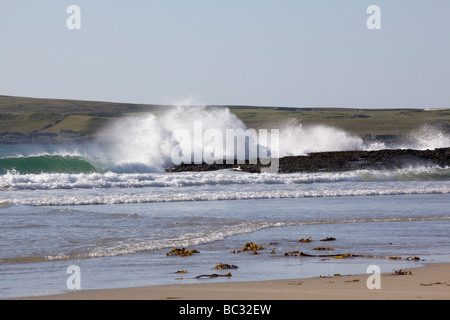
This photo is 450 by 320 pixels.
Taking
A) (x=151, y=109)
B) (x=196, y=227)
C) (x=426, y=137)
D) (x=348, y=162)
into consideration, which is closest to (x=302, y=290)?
(x=196, y=227)

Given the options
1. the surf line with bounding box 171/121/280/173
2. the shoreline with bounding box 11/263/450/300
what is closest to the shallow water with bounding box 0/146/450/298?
the shoreline with bounding box 11/263/450/300

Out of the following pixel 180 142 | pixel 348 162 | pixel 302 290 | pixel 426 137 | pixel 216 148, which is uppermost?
pixel 426 137

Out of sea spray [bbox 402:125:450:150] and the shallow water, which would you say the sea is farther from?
sea spray [bbox 402:125:450:150]

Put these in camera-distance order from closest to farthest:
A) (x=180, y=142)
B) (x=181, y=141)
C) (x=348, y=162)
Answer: (x=348, y=162) < (x=180, y=142) < (x=181, y=141)

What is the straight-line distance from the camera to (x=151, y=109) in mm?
142125

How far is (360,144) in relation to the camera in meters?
Result: 54.3

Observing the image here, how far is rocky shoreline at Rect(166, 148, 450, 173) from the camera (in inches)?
1296

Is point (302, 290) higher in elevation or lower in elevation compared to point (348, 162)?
lower

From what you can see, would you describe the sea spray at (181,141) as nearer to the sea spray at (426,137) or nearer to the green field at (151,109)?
the sea spray at (426,137)

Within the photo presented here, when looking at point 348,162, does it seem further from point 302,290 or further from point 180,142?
point 302,290

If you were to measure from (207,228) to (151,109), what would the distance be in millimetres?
129187

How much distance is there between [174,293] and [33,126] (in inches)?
4504

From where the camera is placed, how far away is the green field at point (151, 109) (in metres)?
109

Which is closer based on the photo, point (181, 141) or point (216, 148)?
point (181, 141)
